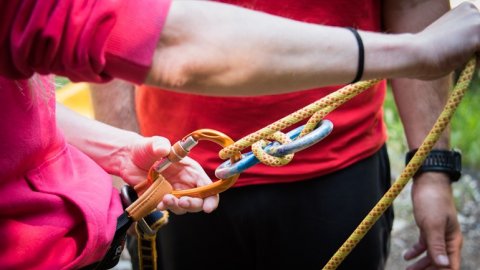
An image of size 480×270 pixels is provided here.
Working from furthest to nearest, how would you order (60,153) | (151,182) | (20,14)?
(151,182) → (60,153) → (20,14)

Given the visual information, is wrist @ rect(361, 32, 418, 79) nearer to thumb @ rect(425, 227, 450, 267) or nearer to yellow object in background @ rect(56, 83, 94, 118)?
thumb @ rect(425, 227, 450, 267)

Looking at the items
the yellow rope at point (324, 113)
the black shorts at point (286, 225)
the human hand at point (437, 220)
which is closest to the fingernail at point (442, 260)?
the human hand at point (437, 220)

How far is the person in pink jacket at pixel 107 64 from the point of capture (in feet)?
2.19

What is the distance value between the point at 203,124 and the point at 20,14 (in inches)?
26.6

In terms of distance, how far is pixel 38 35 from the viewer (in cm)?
66

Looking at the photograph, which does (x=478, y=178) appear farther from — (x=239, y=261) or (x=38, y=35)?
(x=38, y=35)

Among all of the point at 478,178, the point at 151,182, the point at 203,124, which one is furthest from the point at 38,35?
the point at 478,178

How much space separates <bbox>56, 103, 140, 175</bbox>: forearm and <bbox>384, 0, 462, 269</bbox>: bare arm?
598 mm

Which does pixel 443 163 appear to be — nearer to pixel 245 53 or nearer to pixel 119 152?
pixel 119 152

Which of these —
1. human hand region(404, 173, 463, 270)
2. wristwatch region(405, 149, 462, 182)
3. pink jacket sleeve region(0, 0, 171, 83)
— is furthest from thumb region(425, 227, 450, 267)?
pink jacket sleeve region(0, 0, 171, 83)

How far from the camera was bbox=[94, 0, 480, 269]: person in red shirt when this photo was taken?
1.29 m

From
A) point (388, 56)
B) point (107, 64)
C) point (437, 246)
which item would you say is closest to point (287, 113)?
point (437, 246)

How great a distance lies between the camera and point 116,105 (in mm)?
1470

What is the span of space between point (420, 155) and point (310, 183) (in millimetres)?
370
